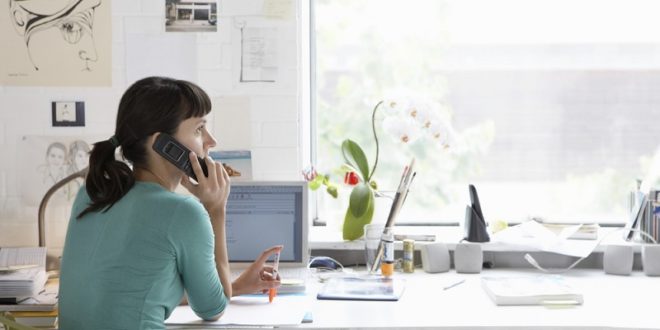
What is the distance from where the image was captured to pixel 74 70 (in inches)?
119

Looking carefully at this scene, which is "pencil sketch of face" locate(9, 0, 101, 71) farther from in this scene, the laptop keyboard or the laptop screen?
the laptop keyboard

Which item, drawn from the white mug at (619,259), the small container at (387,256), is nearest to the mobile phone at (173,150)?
the small container at (387,256)

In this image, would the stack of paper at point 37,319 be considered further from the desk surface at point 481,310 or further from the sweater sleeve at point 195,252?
the desk surface at point 481,310

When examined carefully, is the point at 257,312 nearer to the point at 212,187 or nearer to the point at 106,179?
the point at 212,187

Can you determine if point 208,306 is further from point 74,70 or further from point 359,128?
point 359,128

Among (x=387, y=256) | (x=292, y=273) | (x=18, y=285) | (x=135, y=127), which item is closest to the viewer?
(x=135, y=127)

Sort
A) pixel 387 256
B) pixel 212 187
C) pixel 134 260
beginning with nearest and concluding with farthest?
pixel 134 260 < pixel 212 187 < pixel 387 256

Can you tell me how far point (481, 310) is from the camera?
2.38 m

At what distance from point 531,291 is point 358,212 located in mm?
720

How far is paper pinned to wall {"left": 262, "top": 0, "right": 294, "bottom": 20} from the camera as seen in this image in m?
3.02

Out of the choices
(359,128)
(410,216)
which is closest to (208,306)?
(410,216)

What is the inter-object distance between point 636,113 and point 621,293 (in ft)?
3.90

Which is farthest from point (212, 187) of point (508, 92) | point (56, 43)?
point (508, 92)

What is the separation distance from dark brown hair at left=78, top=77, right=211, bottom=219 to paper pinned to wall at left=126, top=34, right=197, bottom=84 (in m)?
1.04
